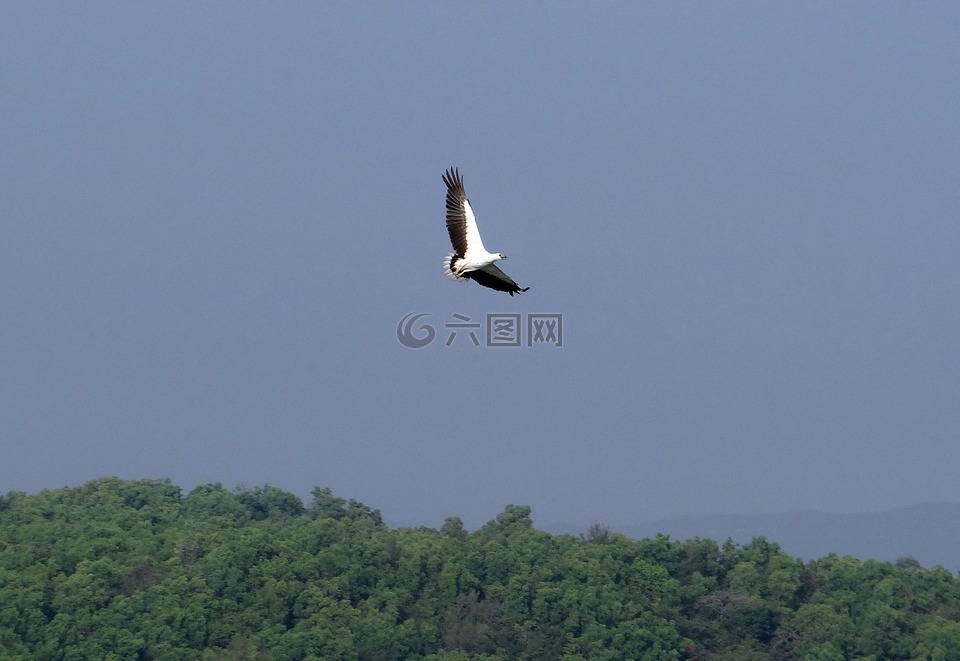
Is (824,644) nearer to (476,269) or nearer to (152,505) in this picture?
(152,505)

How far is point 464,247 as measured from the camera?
21.5m

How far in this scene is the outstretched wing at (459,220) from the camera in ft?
70.4

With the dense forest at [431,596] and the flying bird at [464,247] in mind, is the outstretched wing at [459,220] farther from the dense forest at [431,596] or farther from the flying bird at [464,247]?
the dense forest at [431,596]

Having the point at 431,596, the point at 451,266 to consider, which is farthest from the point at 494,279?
the point at 431,596

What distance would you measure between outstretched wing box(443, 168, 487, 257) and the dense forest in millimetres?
22185

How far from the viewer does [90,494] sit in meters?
51.0

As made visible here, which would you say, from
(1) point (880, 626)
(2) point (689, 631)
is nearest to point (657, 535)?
(2) point (689, 631)

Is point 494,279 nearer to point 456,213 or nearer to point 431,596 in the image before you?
point 456,213

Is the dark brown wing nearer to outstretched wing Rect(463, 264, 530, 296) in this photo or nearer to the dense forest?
outstretched wing Rect(463, 264, 530, 296)

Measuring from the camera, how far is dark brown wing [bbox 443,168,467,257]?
21.5m

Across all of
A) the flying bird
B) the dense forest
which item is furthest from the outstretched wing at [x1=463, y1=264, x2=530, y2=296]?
the dense forest

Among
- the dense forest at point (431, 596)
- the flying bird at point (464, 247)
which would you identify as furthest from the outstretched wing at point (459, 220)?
the dense forest at point (431, 596)

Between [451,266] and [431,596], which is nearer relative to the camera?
[451,266]

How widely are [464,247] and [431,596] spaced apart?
2470cm
